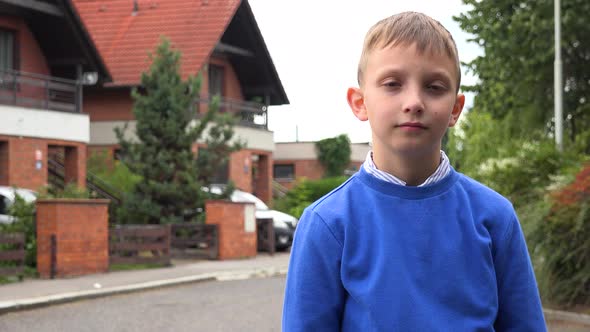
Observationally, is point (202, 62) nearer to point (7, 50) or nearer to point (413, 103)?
point (7, 50)

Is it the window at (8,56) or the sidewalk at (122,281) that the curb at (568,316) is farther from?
the window at (8,56)

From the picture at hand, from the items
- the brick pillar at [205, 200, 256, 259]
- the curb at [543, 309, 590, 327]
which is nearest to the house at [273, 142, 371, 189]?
Answer: the brick pillar at [205, 200, 256, 259]

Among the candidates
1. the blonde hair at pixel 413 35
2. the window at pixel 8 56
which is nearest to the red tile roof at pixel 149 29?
the window at pixel 8 56

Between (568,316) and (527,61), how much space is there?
12.5 m

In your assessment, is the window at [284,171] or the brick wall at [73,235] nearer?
the brick wall at [73,235]

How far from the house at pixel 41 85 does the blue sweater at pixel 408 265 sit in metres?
25.1

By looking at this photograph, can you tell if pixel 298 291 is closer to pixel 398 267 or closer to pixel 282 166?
pixel 398 267

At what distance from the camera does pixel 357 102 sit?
2.64m

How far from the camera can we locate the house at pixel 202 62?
35.6 metres

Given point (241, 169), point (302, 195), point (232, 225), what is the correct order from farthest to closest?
point (302, 195) → point (241, 169) → point (232, 225)

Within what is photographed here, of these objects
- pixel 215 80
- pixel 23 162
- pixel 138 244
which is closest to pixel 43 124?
pixel 23 162

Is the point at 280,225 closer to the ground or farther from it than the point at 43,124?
closer to the ground

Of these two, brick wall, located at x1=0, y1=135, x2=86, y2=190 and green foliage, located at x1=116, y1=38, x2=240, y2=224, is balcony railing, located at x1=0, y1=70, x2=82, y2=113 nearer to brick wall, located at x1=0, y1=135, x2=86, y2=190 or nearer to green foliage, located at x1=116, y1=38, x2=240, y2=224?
brick wall, located at x1=0, y1=135, x2=86, y2=190

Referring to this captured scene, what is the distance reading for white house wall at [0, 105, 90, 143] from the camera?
2656 centimetres
